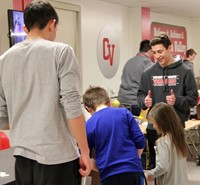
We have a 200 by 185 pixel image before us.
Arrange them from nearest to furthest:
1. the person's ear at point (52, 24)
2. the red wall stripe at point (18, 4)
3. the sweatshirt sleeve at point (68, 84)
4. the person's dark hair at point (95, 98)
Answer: the sweatshirt sleeve at point (68, 84)
the person's ear at point (52, 24)
the person's dark hair at point (95, 98)
the red wall stripe at point (18, 4)

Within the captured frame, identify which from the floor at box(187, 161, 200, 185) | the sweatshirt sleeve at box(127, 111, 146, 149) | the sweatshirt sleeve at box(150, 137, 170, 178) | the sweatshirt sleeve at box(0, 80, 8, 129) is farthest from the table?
the sweatshirt sleeve at box(0, 80, 8, 129)

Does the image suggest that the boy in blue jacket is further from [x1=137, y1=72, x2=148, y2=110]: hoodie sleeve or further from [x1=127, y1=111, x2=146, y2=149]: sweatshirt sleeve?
[x1=137, y1=72, x2=148, y2=110]: hoodie sleeve

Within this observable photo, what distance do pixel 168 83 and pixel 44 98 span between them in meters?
1.61

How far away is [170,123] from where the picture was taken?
2688 millimetres

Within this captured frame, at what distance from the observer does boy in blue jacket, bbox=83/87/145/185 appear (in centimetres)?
211

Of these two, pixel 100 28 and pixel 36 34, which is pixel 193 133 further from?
pixel 36 34

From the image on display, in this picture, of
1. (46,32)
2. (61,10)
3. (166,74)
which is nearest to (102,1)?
(61,10)

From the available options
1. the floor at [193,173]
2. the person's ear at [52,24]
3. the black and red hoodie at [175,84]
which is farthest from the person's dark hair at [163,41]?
the floor at [193,173]

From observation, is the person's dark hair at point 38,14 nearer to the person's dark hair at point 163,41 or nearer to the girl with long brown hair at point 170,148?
the girl with long brown hair at point 170,148

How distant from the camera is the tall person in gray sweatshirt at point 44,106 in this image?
1.42 m

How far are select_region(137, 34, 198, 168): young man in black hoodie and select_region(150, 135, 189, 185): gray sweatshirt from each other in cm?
30

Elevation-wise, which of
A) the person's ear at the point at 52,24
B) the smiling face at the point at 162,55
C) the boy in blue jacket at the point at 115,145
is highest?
the person's ear at the point at 52,24

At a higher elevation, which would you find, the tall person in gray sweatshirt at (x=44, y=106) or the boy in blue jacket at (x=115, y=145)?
the tall person in gray sweatshirt at (x=44, y=106)

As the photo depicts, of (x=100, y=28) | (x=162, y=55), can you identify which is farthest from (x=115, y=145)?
(x=100, y=28)
